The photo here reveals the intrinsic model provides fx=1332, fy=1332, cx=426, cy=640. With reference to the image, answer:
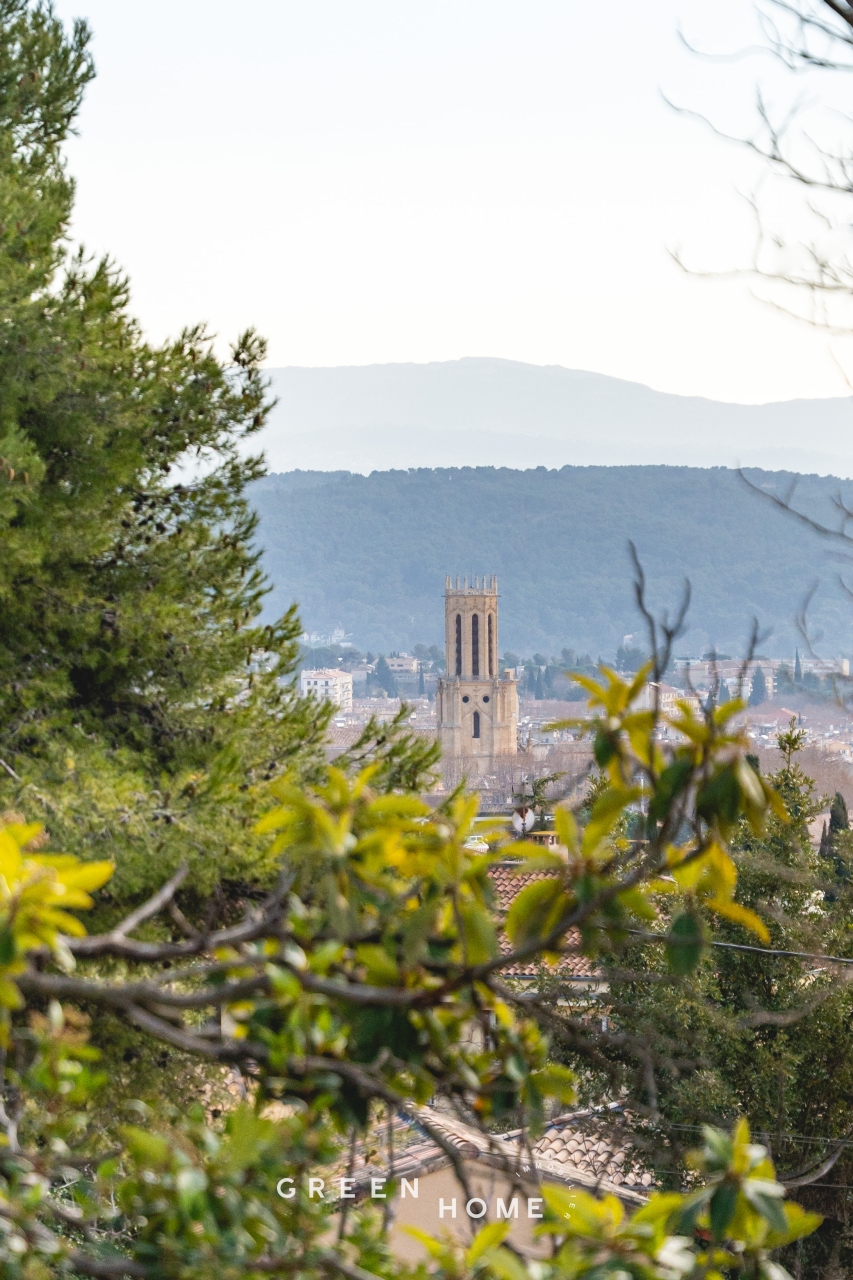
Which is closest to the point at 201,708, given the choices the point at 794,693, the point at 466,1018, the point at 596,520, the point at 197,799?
the point at 197,799

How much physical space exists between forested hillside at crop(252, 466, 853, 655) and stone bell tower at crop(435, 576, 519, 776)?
132 ft

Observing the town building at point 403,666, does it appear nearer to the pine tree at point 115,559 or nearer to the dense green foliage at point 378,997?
the pine tree at point 115,559

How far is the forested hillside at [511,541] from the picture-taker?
126m

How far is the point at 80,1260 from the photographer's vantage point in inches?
54.2

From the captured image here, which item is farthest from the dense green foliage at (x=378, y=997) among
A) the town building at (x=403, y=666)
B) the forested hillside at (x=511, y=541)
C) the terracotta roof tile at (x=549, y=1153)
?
the forested hillside at (x=511, y=541)

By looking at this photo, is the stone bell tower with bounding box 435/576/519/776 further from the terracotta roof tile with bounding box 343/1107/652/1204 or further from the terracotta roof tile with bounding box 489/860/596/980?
the terracotta roof tile with bounding box 343/1107/652/1204

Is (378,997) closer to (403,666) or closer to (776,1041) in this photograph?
(776,1041)

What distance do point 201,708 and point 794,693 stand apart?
12.8ft

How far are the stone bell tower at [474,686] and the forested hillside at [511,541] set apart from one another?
40.3m

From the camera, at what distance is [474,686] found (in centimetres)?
8075

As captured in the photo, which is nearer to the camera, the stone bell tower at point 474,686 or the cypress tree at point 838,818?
the cypress tree at point 838,818

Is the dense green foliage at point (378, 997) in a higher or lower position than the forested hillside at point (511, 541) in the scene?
lower

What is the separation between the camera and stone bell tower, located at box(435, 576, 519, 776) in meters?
80.1

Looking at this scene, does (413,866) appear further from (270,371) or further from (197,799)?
(270,371)
